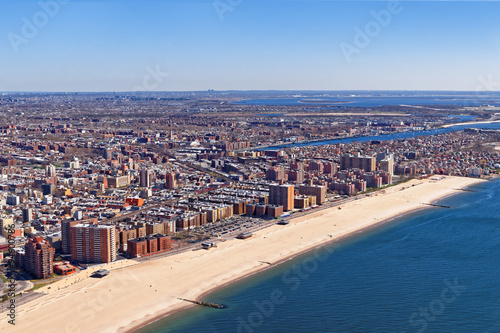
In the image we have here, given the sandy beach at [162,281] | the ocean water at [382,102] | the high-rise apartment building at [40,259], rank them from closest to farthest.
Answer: the sandy beach at [162,281], the high-rise apartment building at [40,259], the ocean water at [382,102]

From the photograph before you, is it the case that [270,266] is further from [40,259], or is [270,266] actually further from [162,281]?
[40,259]

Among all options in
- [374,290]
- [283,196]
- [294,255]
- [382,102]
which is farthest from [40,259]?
[382,102]

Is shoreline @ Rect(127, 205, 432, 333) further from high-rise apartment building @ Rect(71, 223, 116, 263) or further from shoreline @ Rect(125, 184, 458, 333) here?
high-rise apartment building @ Rect(71, 223, 116, 263)

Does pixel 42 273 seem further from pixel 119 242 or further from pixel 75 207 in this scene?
pixel 75 207

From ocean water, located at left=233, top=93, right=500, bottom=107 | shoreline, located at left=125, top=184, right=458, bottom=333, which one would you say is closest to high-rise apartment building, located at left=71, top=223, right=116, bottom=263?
shoreline, located at left=125, top=184, right=458, bottom=333

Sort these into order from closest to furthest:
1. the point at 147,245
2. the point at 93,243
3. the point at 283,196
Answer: the point at 93,243 → the point at 147,245 → the point at 283,196

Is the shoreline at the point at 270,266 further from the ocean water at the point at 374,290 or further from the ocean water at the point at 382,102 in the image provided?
the ocean water at the point at 382,102

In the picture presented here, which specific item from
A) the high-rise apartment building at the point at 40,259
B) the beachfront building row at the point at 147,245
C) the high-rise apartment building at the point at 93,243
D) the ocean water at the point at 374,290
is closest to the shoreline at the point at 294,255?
the ocean water at the point at 374,290
